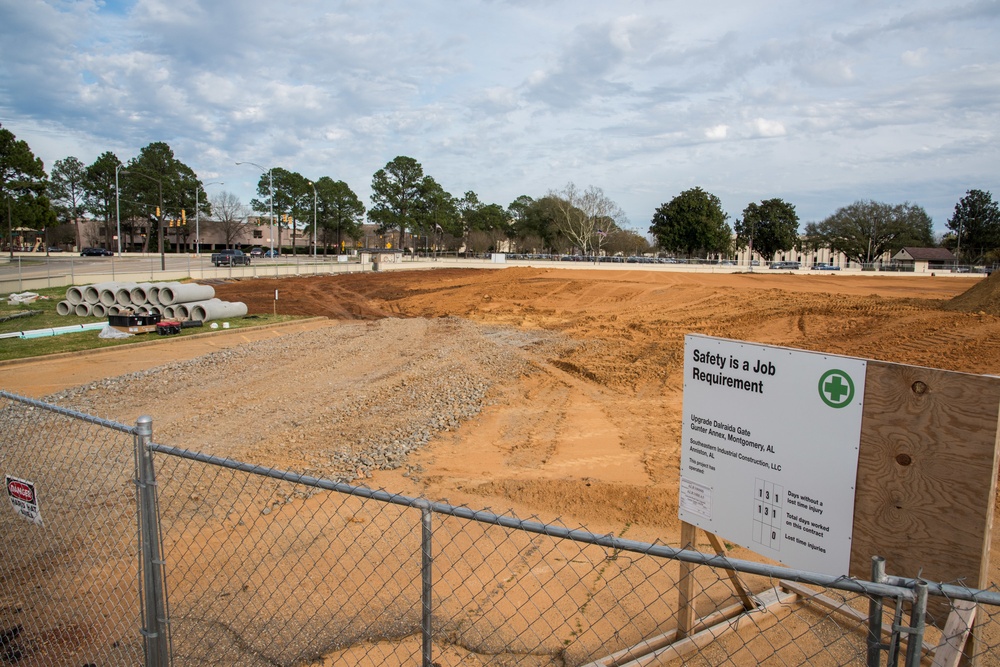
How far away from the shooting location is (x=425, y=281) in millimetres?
46156

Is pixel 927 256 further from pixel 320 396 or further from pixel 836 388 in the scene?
pixel 836 388

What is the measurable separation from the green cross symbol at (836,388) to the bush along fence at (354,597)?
998mm

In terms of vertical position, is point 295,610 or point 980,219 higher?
point 980,219

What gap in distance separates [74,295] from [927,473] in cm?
2931

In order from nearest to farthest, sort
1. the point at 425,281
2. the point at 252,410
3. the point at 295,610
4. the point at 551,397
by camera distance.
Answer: the point at 295,610 → the point at 252,410 → the point at 551,397 → the point at 425,281

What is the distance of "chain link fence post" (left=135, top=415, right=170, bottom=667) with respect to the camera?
11.4 ft

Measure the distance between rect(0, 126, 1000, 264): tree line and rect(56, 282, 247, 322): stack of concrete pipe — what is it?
5695 cm

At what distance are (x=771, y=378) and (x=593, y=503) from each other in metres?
4.86

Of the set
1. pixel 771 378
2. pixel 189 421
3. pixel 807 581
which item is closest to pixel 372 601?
pixel 771 378

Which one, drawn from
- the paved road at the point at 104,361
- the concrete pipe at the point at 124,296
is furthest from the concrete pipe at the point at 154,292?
the paved road at the point at 104,361

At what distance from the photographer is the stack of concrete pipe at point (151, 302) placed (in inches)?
938

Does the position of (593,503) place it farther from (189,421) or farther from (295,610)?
(189,421)

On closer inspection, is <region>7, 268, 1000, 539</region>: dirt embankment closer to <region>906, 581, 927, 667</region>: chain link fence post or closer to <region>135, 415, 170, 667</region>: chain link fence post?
<region>135, 415, 170, 667</region>: chain link fence post

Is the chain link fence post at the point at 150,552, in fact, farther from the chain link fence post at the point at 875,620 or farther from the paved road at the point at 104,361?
the paved road at the point at 104,361
